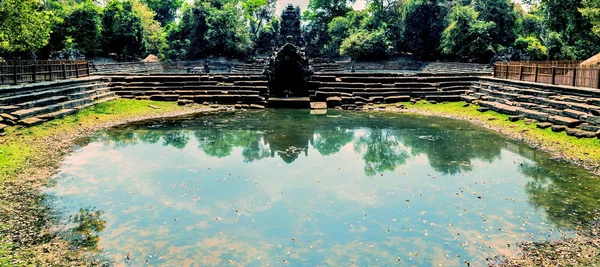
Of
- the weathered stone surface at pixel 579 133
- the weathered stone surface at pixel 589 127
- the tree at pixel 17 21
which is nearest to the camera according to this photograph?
the weathered stone surface at pixel 579 133

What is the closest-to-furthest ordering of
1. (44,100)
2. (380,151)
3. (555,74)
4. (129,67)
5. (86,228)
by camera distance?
(86,228) → (380,151) → (44,100) → (555,74) → (129,67)

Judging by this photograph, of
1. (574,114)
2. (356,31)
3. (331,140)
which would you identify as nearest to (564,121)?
(574,114)

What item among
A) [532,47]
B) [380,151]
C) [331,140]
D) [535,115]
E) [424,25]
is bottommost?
[380,151]

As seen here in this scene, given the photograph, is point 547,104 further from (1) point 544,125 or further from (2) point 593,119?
(2) point 593,119

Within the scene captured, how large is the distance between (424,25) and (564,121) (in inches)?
1546

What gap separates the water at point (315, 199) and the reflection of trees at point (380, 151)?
79 mm

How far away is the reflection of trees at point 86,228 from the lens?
689cm

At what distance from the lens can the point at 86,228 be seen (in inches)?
294

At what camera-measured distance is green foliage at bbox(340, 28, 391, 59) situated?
4781cm

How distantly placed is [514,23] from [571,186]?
4401 centimetres

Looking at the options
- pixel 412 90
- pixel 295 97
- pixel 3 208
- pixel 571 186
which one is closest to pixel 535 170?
pixel 571 186

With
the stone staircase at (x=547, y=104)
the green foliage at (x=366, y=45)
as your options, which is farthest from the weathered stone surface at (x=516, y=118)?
the green foliage at (x=366, y=45)

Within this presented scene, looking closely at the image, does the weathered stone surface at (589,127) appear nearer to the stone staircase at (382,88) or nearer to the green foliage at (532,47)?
the stone staircase at (382,88)

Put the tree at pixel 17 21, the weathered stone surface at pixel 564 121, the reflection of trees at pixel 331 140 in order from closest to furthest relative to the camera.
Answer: the reflection of trees at pixel 331 140
the weathered stone surface at pixel 564 121
the tree at pixel 17 21
